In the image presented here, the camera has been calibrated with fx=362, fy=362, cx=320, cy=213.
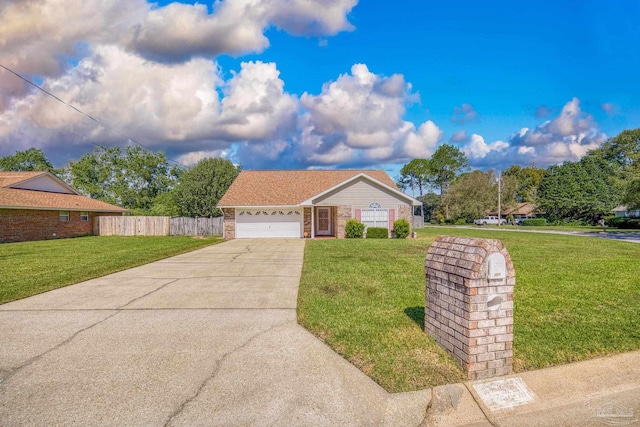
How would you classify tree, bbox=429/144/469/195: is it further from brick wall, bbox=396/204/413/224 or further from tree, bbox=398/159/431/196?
brick wall, bbox=396/204/413/224

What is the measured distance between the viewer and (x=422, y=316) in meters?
5.36

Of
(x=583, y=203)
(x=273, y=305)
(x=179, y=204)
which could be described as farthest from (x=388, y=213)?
(x=583, y=203)

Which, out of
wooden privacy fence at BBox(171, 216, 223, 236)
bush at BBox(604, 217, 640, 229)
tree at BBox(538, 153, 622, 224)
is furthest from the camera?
tree at BBox(538, 153, 622, 224)

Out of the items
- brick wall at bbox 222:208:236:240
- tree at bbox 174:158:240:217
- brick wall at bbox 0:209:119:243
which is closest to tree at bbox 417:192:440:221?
tree at bbox 174:158:240:217

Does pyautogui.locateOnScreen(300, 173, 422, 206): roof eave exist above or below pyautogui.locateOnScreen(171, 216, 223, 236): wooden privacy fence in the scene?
above

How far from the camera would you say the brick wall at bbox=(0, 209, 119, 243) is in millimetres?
20812

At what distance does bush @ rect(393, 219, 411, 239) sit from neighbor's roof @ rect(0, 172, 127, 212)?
2197cm

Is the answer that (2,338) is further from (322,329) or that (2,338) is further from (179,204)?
(179,204)

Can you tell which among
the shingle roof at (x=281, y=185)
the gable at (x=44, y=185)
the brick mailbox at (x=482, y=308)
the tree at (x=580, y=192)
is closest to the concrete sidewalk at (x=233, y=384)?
the brick mailbox at (x=482, y=308)

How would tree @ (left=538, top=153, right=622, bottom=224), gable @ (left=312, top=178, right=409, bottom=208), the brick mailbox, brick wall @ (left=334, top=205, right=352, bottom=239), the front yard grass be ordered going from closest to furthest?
the brick mailbox < the front yard grass < brick wall @ (left=334, top=205, right=352, bottom=239) < gable @ (left=312, top=178, right=409, bottom=208) < tree @ (left=538, top=153, right=622, bottom=224)

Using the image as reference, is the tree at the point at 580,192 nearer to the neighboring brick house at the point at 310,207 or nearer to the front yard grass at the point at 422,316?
the neighboring brick house at the point at 310,207

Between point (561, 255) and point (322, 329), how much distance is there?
36.6ft

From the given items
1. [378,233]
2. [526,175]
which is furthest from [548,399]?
[526,175]

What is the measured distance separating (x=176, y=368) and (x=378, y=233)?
1888cm
